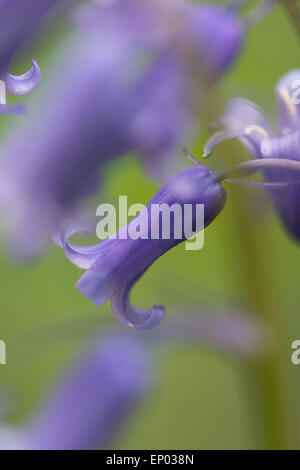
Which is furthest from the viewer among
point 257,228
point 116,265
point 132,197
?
point 132,197

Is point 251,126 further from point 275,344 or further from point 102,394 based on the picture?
point 102,394

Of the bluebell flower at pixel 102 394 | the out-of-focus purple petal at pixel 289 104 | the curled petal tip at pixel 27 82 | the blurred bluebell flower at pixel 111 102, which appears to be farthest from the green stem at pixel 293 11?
the bluebell flower at pixel 102 394

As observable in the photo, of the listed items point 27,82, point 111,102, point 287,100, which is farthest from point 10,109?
point 111,102

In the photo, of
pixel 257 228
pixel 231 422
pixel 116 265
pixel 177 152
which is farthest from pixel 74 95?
pixel 231 422

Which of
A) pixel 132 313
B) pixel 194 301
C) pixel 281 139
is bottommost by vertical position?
pixel 132 313

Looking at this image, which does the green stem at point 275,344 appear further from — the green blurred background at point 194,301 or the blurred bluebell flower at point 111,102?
the blurred bluebell flower at point 111,102
